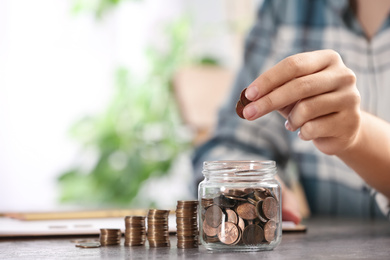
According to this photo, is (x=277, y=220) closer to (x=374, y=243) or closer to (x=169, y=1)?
(x=374, y=243)

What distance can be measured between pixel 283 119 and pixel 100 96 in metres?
2.75

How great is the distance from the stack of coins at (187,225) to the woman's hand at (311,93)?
0.15 m

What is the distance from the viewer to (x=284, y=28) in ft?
5.84

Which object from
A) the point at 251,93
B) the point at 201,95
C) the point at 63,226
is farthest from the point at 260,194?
the point at 201,95

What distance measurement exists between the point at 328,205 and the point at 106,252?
1115 millimetres

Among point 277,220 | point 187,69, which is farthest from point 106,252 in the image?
point 187,69

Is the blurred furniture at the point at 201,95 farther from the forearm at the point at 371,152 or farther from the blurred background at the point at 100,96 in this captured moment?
the forearm at the point at 371,152

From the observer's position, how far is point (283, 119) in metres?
1.73

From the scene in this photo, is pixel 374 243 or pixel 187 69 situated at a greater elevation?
pixel 187 69

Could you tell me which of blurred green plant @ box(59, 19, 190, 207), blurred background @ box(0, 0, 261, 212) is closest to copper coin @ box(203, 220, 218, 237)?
blurred background @ box(0, 0, 261, 212)

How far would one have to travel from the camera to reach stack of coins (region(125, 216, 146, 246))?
81cm

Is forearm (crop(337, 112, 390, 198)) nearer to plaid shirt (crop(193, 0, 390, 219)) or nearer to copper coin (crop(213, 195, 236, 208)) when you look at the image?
copper coin (crop(213, 195, 236, 208))

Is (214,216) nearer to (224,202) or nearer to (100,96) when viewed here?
(224,202)

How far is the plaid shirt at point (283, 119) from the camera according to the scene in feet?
5.17
